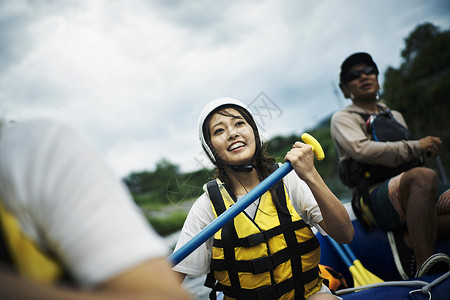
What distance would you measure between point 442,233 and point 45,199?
2.47 metres

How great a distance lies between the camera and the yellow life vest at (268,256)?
1.44 meters

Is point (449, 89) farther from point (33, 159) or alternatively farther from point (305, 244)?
point (33, 159)

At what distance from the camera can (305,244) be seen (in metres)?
1.49

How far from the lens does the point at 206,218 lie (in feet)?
5.30

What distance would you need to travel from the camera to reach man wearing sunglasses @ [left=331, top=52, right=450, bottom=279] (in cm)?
193

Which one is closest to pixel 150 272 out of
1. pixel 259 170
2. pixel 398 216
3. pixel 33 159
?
pixel 33 159

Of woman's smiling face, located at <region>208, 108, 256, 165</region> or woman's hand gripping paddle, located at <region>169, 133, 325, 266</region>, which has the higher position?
woman's smiling face, located at <region>208, 108, 256, 165</region>

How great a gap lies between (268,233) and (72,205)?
121 cm

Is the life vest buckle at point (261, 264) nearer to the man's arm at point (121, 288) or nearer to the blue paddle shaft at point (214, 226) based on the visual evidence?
the blue paddle shaft at point (214, 226)

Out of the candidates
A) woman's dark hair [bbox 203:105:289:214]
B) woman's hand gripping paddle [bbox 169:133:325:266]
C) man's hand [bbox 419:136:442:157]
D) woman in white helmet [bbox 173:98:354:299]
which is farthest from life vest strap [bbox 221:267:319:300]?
man's hand [bbox 419:136:442:157]

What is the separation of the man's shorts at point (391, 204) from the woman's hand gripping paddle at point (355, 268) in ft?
1.32

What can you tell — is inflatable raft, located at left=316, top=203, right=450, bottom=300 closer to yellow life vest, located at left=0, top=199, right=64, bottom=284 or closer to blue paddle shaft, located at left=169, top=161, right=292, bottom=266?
blue paddle shaft, located at left=169, top=161, right=292, bottom=266

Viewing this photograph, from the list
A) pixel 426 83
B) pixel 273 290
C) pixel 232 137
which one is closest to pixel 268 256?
pixel 273 290

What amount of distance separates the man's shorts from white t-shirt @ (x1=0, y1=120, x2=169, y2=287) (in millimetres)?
2136
